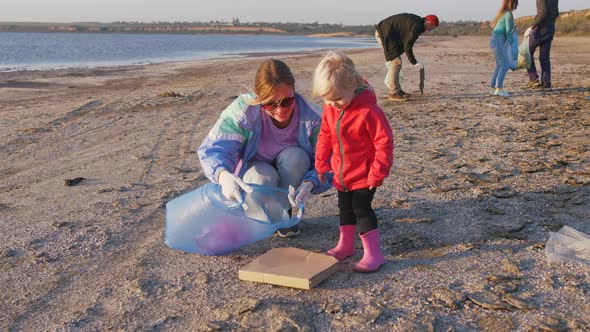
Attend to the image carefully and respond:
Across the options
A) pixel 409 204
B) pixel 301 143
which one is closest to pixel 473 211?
pixel 409 204

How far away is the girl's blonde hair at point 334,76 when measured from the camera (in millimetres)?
2713

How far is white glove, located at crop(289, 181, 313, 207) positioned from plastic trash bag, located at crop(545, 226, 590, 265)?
1.25m

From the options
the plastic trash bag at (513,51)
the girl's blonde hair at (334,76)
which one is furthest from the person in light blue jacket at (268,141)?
the plastic trash bag at (513,51)

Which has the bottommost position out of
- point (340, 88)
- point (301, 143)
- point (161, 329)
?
point (161, 329)

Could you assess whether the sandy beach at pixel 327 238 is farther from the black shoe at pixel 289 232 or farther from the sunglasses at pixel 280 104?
the sunglasses at pixel 280 104

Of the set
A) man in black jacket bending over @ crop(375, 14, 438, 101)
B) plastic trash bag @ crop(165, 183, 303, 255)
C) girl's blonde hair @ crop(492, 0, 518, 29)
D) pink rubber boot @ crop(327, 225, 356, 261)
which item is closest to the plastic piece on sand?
plastic trash bag @ crop(165, 183, 303, 255)

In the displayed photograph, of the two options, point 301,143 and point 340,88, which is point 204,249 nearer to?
point 301,143

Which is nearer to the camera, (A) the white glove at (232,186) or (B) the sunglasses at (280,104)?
(A) the white glove at (232,186)

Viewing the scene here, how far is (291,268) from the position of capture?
2.76m

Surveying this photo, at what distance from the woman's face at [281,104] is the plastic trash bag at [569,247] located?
1.55 meters

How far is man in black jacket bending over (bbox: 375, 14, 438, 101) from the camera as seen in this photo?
332 inches

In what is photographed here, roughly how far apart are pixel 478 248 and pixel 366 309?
918 mm

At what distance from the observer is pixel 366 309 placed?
8.00 ft

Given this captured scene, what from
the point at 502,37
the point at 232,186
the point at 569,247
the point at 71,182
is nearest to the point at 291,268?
the point at 232,186
